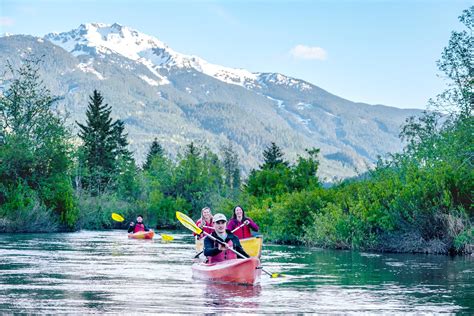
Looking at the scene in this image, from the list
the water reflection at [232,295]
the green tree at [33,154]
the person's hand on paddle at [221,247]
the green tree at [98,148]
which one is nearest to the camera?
the water reflection at [232,295]

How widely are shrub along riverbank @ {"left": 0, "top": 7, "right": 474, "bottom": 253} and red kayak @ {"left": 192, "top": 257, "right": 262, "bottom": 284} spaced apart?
14.0 meters

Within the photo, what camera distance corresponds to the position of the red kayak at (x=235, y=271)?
21969mm

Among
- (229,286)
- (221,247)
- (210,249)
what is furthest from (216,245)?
(229,286)

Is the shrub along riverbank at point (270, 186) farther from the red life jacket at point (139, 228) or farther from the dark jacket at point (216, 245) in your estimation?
the dark jacket at point (216, 245)

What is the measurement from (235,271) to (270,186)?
36.6 meters

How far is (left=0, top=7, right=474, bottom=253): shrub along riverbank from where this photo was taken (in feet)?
120

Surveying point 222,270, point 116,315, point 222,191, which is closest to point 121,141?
point 222,191

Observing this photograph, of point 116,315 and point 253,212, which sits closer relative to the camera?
point 116,315

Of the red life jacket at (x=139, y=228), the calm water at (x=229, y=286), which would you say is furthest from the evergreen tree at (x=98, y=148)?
the calm water at (x=229, y=286)

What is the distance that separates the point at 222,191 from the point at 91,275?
229 feet

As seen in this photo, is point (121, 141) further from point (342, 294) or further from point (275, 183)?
point (342, 294)

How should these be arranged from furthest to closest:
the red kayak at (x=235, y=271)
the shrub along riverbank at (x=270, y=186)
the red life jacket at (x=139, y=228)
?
the red life jacket at (x=139, y=228) → the shrub along riverbank at (x=270, y=186) → the red kayak at (x=235, y=271)

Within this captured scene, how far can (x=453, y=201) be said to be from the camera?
36.4 metres

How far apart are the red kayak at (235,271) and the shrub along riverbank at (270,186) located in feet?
46.0
